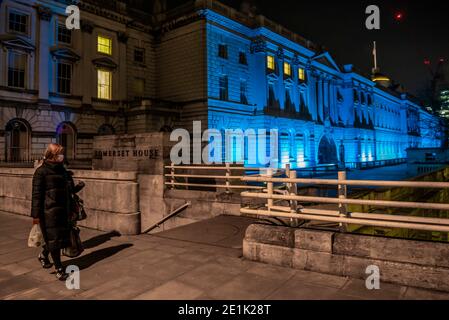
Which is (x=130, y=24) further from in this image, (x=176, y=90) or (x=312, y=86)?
(x=312, y=86)

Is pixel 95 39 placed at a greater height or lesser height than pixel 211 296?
greater

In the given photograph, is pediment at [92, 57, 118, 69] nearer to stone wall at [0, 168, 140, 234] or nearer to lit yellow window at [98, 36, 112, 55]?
lit yellow window at [98, 36, 112, 55]

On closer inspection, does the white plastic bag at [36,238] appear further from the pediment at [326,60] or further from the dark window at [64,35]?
the pediment at [326,60]

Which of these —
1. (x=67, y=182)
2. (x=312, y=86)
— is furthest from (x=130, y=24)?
(x=67, y=182)

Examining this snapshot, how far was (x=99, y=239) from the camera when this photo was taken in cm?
804

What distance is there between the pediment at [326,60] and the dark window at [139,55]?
25.5 m

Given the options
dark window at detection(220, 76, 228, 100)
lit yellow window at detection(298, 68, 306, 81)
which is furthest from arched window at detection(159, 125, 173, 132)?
lit yellow window at detection(298, 68, 306, 81)

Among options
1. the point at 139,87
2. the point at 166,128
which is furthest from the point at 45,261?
the point at 139,87

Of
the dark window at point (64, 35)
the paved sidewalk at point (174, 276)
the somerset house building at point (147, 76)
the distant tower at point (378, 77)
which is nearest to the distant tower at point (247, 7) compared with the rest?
the somerset house building at point (147, 76)

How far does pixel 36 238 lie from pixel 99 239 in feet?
8.53

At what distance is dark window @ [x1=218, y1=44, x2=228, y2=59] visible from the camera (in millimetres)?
34516
